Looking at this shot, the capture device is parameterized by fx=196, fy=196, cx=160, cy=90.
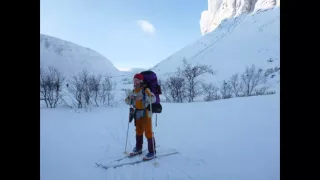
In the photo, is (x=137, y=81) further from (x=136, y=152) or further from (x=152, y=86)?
(x=136, y=152)

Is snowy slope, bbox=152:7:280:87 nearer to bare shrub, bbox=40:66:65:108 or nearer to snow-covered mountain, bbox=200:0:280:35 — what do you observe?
snow-covered mountain, bbox=200:0:280:35

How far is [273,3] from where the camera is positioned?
53.2m

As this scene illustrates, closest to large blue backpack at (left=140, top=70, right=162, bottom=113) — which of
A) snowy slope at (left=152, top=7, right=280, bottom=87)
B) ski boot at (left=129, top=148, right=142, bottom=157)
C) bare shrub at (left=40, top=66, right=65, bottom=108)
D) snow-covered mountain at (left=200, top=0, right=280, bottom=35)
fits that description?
ski boot at (left=129, top=148, right=142, bottom=157)

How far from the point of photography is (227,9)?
66.6 meters

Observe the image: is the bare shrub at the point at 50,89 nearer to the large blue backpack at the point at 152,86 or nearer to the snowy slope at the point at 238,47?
the large blue backpack at the point at 152,86

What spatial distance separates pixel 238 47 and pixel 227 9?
32.5 m

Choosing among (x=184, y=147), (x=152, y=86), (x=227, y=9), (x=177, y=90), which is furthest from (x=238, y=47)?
(x=152, y=86)

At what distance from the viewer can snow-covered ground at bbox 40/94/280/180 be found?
2.72 m

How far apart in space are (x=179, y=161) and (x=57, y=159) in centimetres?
200

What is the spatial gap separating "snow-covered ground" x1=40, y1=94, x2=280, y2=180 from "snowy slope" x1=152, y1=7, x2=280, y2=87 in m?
21.2

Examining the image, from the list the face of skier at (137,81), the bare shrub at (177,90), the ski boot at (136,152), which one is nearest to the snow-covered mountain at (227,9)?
the bare shrub at (177,90)
